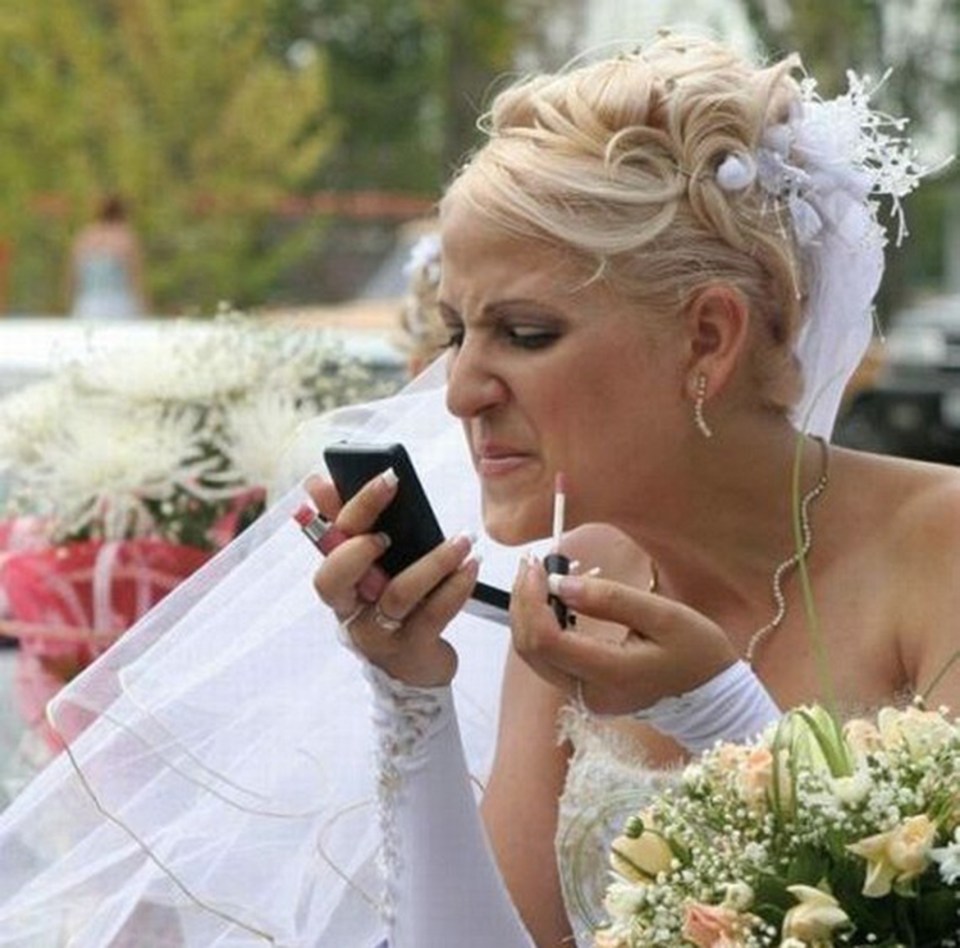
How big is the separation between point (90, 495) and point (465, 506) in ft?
4.10

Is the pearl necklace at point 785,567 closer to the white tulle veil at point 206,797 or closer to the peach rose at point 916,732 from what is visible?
the white tulle veil at point 206,797

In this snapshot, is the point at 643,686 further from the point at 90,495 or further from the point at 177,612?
the point at 90,495

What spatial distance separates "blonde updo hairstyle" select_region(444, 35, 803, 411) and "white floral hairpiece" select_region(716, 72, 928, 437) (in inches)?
1.1

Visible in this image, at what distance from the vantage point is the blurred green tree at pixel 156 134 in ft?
63.2

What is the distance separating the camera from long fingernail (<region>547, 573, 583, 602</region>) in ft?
8.02

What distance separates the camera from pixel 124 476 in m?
4.43

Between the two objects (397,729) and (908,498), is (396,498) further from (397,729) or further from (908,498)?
(908,498)

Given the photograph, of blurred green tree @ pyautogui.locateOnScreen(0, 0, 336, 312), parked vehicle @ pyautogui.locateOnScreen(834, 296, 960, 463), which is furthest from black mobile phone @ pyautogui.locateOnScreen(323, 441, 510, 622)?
blurred green tree @ pyautogui.locateOnScreen(0, 0, 336, 312)

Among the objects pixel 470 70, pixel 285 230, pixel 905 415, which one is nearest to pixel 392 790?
pixel 905 415

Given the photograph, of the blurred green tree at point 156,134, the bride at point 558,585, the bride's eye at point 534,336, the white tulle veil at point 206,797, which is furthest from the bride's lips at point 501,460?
the blurred green tree at point 156,134

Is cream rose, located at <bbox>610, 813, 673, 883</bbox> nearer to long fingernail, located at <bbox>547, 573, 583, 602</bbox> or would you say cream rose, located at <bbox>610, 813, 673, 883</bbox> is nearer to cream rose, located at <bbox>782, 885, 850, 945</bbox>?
cream rose, located at <bbox>782, 885, 850, 945</bbox>

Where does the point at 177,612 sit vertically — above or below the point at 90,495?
above

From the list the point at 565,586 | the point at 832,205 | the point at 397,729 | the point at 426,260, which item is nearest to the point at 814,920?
the point at 565,586

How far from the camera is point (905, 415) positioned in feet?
45.7
